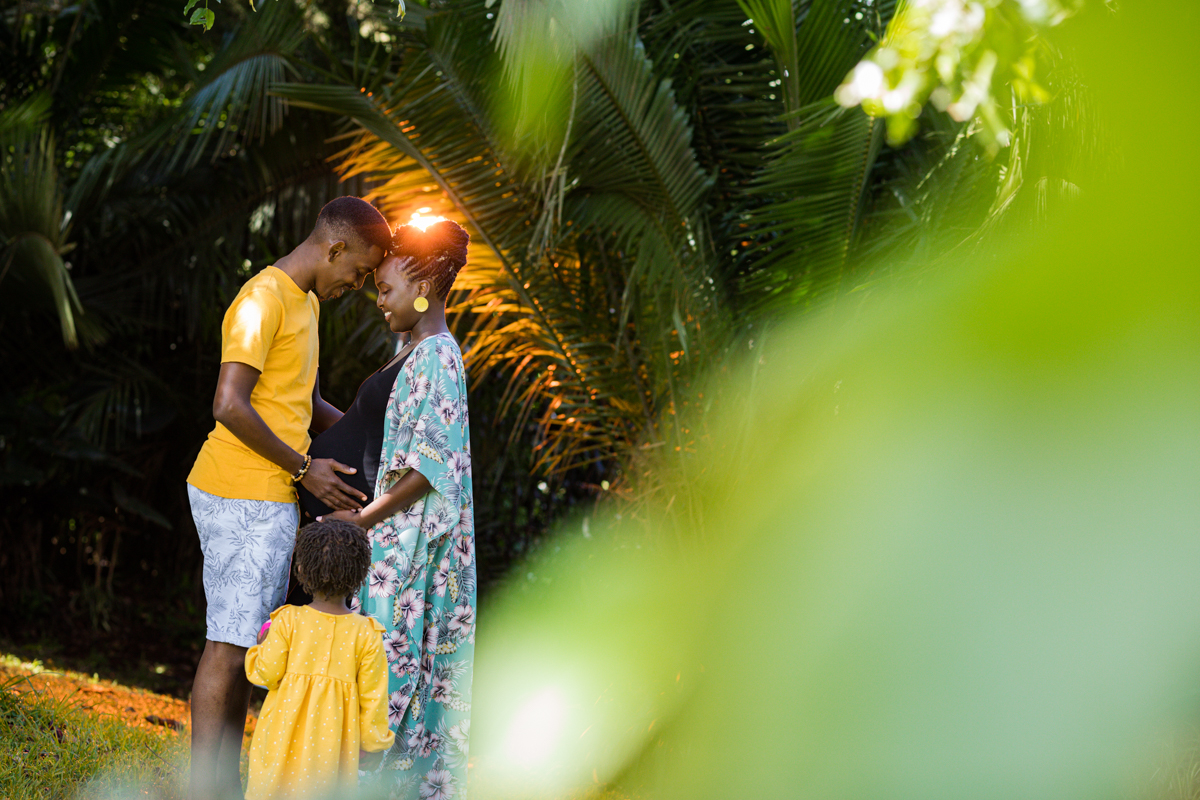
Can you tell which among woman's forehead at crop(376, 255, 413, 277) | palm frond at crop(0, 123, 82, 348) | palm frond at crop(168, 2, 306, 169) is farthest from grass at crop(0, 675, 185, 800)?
palm frond at crop(168, 2, 306, 169)

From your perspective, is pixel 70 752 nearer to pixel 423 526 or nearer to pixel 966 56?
pixel 423 526

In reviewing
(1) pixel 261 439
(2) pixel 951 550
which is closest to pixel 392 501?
(1) pixel 261 439

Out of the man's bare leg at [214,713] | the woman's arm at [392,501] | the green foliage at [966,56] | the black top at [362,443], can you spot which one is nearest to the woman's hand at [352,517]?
the woman's arm at [392,501]

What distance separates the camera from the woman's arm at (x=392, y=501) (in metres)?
2.76

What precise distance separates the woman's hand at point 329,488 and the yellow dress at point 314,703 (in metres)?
0.40

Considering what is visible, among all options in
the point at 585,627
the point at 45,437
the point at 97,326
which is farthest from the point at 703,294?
the point at 45,437

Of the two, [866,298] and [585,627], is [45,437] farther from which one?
[866,298]

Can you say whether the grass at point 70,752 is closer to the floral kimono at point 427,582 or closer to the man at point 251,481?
the man at point 251,481

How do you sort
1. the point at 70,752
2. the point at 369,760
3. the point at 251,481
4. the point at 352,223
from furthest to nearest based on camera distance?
the point at 70,752 < the point at 352,223 < the point at 251,481 < the point at 369,760

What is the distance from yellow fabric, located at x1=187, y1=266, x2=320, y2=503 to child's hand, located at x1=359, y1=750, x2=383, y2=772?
0.74 metres

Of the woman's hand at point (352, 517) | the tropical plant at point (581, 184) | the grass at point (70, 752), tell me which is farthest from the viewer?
the tropical plant at point (581, 184)

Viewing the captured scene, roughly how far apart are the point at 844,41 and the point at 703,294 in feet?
3.78

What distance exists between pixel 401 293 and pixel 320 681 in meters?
1.10

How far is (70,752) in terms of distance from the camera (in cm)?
339
